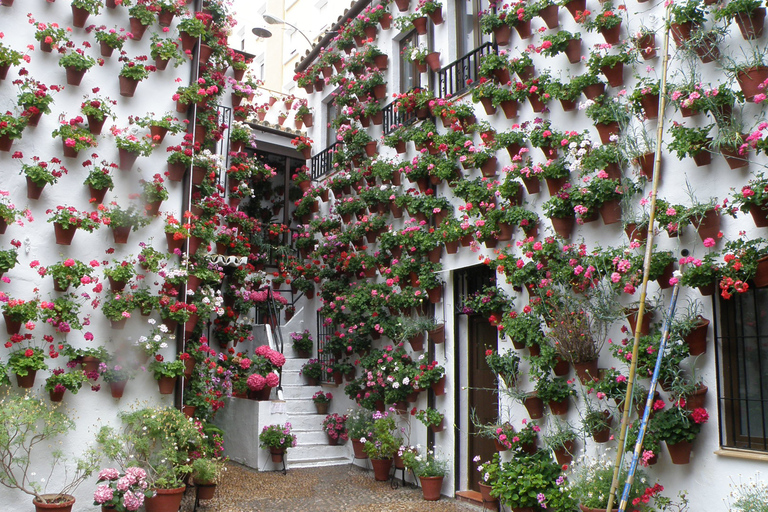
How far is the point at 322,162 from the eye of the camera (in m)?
13.1

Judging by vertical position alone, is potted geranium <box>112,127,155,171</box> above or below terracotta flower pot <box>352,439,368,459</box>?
above

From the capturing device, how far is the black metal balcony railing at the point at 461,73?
8859 millimetres

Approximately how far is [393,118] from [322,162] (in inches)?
112

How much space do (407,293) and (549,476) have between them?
3441 mm

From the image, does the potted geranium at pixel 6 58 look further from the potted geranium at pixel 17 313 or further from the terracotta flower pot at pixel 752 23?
the terracotta flower pot at pixel 752 23

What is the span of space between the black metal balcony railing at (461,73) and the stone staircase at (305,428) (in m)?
5.78

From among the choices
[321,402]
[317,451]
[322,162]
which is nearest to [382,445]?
[317,451]

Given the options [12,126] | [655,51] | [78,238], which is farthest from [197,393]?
[655,51]

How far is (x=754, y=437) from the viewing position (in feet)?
17.5

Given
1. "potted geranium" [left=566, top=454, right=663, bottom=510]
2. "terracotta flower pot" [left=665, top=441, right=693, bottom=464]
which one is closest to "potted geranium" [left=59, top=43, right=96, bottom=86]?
"potted geranium" [left=566, top=454, right=663, bottom=510]

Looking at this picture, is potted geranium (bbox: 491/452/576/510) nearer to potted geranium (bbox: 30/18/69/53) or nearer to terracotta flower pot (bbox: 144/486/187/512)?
terracotta flower pot (bbox: 144/486/187/512)

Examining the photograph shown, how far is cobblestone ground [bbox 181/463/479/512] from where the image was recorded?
316 inches

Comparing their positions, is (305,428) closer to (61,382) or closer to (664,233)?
(61,382)

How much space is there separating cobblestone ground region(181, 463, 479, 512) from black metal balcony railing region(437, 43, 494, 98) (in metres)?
5.73
